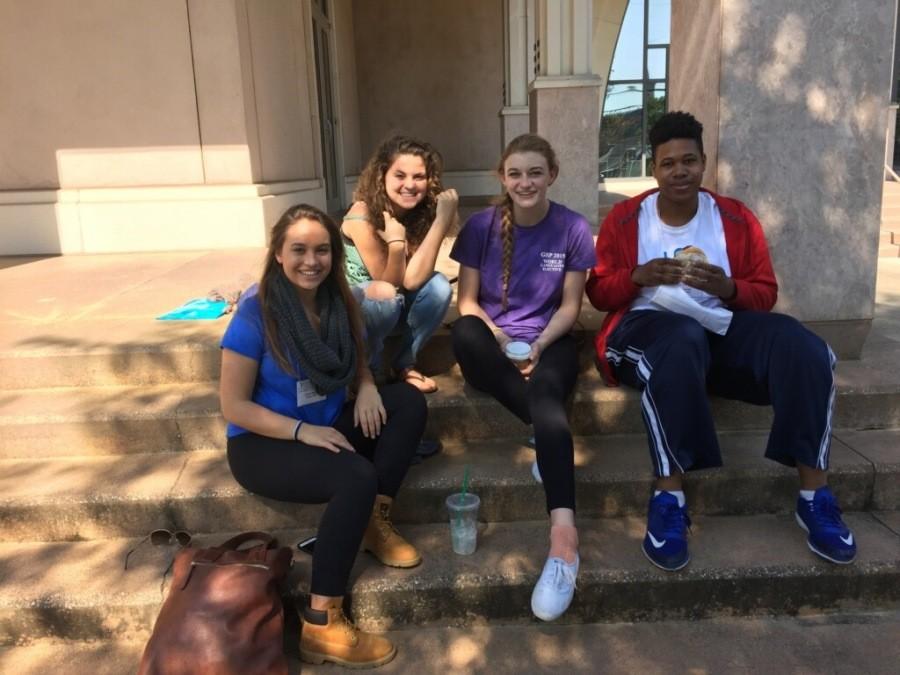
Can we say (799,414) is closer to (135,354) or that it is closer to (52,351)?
(135,354)

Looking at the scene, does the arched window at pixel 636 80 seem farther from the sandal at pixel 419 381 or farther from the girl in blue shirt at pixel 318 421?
the girl in blue shirt at pixel 318 421

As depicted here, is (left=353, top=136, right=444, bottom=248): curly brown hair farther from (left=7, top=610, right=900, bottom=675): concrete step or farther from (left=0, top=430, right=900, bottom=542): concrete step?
(left=7, top=610, right=900, bottom=675): concrete step

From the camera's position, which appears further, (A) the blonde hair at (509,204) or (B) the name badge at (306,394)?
(A) the blonde hair at (509,204)

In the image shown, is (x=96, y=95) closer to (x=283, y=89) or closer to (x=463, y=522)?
(x=283, y=89)

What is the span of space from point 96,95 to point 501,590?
5.99 m

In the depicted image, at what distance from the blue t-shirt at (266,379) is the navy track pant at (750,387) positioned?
1.14m

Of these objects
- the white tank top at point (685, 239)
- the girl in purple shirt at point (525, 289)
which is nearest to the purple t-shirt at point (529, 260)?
the girl in purple shirt at point (525, 289)

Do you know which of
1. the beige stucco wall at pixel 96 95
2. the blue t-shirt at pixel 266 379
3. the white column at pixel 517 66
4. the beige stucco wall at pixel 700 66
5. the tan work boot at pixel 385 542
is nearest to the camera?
the blue t-shirt at pixel 266 379

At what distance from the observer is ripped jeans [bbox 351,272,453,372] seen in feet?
9.59

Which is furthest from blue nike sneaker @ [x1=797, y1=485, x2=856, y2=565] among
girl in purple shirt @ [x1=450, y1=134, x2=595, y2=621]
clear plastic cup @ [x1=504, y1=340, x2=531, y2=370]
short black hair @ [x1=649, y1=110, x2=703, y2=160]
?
short black hair @ [x1=649, y1=110, x2=703, y2=160]

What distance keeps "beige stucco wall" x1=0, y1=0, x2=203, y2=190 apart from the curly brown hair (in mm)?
4133

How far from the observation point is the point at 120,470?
2902 millimetres

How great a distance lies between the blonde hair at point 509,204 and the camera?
113 inches

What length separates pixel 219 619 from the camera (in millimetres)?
2072
